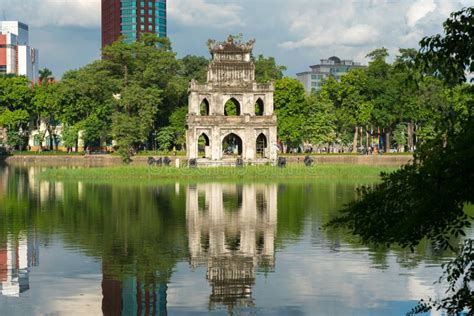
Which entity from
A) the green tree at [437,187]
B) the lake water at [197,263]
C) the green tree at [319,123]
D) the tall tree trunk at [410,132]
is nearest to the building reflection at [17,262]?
the lake water at [197,263]

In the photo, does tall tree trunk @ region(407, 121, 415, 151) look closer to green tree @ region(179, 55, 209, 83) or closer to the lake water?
green tree @ region(179, 55, 209, 83)

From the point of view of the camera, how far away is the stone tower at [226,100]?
85.1 metres

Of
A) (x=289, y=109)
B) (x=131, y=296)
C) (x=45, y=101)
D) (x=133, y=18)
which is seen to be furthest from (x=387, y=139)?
(x=133, y=18)

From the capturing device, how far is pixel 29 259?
2773 cm

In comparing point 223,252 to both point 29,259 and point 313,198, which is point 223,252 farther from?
point 313,198

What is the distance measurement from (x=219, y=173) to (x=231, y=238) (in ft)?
123

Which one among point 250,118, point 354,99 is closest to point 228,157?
point 250,118

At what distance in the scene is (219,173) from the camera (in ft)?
228

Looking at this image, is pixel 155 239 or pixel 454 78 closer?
pixel 454 78

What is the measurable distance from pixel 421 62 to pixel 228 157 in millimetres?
72624

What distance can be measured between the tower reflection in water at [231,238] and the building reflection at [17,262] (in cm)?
538

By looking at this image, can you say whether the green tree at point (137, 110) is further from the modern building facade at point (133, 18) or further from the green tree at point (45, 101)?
the modern building facade at point (133, 18)

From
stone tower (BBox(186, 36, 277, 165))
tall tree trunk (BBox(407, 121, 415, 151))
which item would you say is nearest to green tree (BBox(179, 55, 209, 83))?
tall tree trunk (BBox(407, 121, 415, 151))

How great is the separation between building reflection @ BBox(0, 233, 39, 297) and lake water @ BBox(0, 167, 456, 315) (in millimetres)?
34
